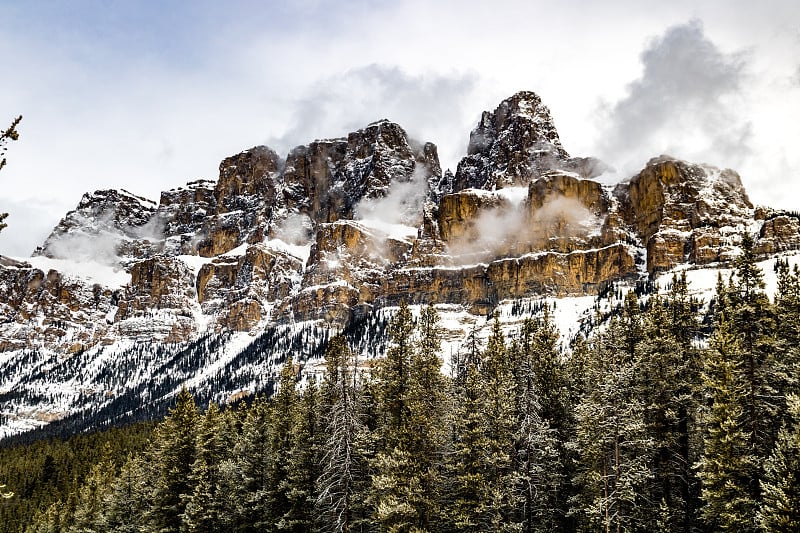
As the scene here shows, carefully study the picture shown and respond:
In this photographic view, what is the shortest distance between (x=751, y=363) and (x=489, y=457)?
1367 centimetres

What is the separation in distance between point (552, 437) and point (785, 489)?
45.2 ft

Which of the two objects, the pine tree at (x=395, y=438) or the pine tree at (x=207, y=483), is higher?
the pine tree at (x=395, y=438)

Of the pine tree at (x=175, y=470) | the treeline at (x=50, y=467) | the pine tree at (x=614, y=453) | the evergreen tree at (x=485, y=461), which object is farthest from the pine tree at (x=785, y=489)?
the treeline at (x=50, y=467)

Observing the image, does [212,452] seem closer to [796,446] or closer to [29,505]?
[796,446]

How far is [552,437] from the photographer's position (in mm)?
36344

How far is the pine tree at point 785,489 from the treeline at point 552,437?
8 centimetres

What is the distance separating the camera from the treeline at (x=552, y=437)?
94.7 feet

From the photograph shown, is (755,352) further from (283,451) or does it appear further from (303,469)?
(283,451)

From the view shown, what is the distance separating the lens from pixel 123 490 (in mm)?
60031

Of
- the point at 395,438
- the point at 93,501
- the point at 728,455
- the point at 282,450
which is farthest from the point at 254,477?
the point at 93,501

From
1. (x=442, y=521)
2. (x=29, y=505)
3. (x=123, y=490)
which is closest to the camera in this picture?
(x=442, y=521)

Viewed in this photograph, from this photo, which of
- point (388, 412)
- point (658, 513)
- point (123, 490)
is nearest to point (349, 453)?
point (388, 412)

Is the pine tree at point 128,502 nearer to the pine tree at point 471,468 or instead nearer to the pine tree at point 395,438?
the pine tree at point 395,438

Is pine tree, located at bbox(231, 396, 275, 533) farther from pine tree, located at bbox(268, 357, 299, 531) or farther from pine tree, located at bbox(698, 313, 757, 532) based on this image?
pine tree, located at bbox(698, 313, 757, 532)
